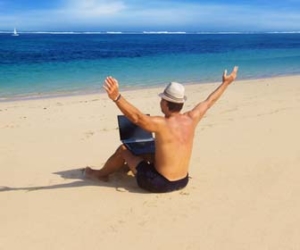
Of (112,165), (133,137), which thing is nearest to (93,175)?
(112,165)

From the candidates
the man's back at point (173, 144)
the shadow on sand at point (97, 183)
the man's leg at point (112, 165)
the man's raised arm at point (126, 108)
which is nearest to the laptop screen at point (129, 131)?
the man's leg at point (112, 165)

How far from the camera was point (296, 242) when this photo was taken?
3.45 metres

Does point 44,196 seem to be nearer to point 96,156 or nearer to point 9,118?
point 96,156

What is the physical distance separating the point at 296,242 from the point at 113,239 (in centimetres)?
147

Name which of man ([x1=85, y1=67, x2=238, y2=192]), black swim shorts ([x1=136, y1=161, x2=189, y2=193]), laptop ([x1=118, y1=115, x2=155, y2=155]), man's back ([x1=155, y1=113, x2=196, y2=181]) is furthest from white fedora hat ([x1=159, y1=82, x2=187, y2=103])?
laptop ([x1=118, y1=115, x2=155, y2=155])

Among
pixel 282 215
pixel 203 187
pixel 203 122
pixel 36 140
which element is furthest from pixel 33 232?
pixel 203 122

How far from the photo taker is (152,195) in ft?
14.4

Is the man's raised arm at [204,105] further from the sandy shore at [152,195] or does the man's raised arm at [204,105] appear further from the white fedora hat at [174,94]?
the sandy shore at [152,195]

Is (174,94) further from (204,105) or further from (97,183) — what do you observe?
(97,183)

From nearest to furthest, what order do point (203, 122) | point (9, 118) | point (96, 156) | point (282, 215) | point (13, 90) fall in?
point (282, 215) < point (96, 156) < point (203, 122) < point (9, 118) < point (13, 90)

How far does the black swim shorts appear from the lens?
4.36 metres

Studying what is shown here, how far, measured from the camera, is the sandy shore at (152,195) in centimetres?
354

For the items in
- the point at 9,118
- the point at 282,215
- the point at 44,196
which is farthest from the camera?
the point at 9,118

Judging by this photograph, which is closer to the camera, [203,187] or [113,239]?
[113,239]
